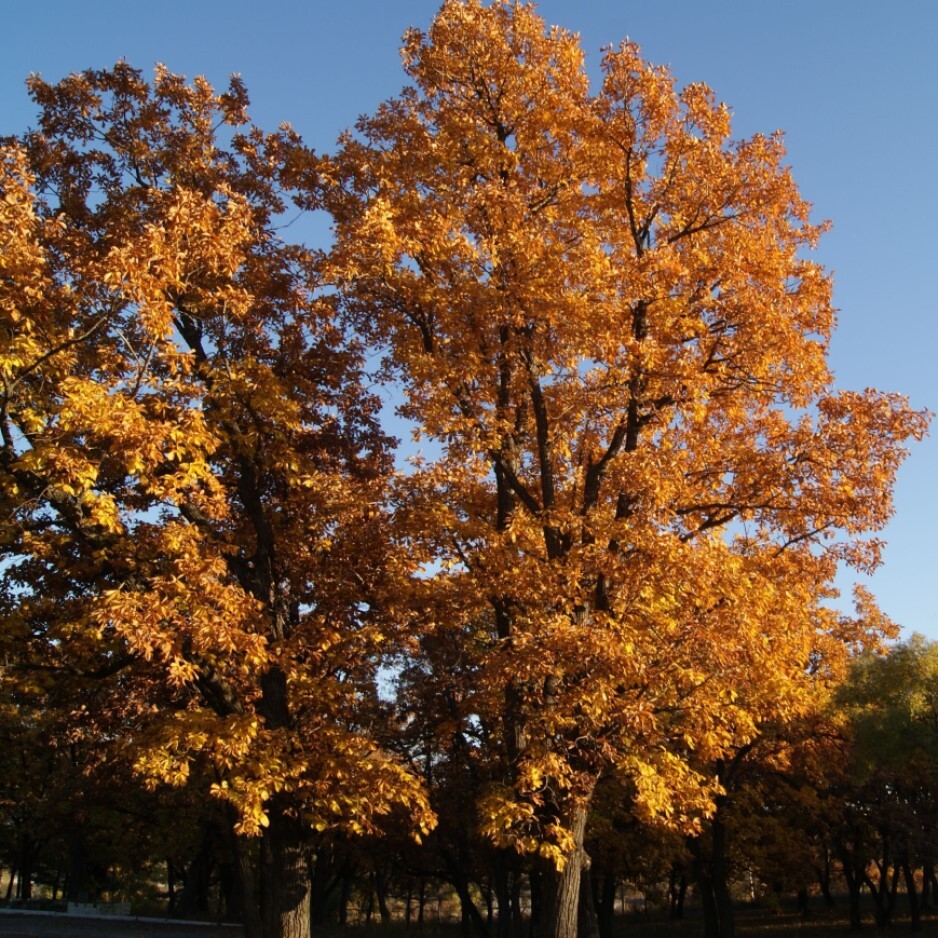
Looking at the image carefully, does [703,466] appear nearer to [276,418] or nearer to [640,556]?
[640,556]

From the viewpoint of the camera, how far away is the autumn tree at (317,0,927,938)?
10.9m

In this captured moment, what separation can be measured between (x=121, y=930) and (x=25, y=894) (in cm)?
2549

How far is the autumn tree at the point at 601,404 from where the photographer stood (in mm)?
10867

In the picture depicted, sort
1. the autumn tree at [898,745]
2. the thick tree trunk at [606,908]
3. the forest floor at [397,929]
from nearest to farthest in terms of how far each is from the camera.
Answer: the forest floor at [397,929]
the autumn tree at [898,745]
the thick tree trunk at [606,908]

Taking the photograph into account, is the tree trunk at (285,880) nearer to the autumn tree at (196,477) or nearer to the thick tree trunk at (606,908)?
the autumn tree at (196,477)

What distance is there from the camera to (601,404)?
11930mm

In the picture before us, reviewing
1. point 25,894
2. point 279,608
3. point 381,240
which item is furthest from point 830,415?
point 25,894

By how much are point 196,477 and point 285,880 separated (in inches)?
248

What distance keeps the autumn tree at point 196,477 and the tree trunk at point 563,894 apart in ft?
6.01

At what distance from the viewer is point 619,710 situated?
10.6 metres

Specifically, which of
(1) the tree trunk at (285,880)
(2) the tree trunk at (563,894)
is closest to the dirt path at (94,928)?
(1) the tree trunk at (285,880)

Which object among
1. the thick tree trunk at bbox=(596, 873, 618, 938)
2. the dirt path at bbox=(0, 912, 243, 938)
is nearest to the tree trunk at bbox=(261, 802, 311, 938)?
the dirt path at bbox=(0, 912, 243, 938)

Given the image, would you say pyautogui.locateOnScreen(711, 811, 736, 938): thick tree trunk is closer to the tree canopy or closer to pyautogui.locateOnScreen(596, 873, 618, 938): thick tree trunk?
pyautogui.locateOnScreen(596, 873, 618, 938): thick tree trunk

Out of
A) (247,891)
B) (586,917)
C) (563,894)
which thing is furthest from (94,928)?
(563,894)
